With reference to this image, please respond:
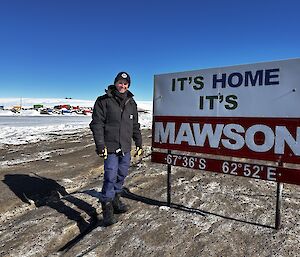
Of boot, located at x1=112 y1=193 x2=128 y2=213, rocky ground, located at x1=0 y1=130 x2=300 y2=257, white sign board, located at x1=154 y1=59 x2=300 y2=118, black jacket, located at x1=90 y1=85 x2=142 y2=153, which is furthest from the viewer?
boot, located at x1=112 y1=193 x2=128 y2=213

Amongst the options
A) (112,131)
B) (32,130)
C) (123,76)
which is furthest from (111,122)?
(32,130)

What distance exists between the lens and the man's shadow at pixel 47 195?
4781 mm

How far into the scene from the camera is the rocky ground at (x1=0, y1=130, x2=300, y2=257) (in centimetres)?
360

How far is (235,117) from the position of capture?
4172 millimetres

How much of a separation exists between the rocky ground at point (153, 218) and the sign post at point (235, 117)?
0.46m

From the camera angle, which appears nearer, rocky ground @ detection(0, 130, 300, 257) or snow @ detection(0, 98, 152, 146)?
rocky ground @ detection(0, 130, 300, 257)

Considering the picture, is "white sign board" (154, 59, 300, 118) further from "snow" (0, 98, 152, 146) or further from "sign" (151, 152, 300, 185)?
"snow" (0, 98, 152, 146)

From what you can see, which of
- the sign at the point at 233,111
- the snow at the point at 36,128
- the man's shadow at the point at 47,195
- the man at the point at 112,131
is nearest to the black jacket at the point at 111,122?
the man at the point at 112,131

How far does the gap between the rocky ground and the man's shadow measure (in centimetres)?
2

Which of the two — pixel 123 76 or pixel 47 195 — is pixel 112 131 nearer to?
pixel 123 76

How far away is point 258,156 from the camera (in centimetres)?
400

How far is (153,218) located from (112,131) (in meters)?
1.40

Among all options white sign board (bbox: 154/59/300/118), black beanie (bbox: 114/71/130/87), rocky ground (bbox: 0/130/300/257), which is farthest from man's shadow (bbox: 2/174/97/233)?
black beanie (bbox: 114/71/130/87)

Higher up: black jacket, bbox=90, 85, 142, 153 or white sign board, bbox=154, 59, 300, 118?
white sign board, bbox=154, 59, 300, 118
